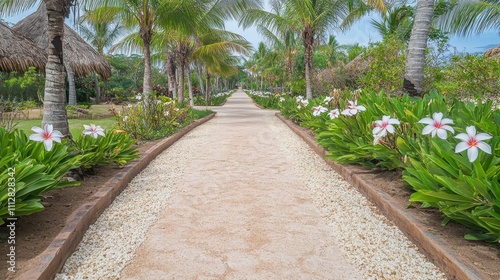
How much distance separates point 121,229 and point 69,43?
53.3ft

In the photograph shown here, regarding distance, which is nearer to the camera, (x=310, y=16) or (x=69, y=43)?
(x=310, y=16)

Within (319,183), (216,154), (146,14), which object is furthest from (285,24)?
(319,183)

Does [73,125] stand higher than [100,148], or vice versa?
[100,148]

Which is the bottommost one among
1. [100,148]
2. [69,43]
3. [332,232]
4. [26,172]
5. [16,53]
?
[332,232]

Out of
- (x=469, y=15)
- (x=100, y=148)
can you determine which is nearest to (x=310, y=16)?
(x=469, y=15)

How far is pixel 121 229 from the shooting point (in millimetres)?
2971

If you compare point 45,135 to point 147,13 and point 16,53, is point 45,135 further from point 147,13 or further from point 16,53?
point 16,53

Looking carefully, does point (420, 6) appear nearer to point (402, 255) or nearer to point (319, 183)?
point (319, 183)

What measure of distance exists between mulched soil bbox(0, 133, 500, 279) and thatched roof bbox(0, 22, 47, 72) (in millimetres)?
12390

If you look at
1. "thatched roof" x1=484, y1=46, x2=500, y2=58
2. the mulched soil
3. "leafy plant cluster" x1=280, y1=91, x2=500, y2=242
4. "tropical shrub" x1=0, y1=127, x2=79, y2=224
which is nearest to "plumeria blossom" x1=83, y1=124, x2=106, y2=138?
the mulched soil

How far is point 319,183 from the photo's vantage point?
14.7 ft

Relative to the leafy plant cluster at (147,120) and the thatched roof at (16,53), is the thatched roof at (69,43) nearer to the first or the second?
the thatched roof at (16,53)

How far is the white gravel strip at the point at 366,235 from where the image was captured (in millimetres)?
2309

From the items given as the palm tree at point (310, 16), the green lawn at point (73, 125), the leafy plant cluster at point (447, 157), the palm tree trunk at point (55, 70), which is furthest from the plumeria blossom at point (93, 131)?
the palm tree at point (310, 16)
